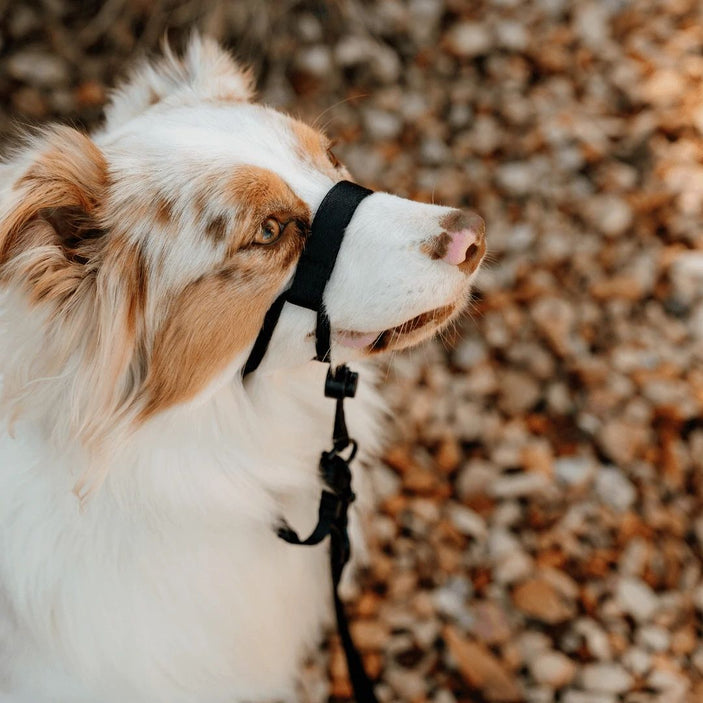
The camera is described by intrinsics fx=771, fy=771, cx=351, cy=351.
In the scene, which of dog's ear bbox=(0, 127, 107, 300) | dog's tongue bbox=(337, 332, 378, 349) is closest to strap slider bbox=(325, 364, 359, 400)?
dog's tongue bbox=(337, 332, 378, 349)

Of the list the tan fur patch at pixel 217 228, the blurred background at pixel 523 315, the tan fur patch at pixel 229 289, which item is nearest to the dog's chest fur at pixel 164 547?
the tan fur patch at pixel 229 289

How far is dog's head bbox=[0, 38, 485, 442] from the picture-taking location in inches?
59.9

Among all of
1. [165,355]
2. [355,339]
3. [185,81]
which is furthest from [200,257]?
[185,81]

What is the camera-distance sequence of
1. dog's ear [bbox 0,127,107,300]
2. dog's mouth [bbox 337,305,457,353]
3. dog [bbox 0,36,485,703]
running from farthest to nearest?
dog's mouth [bbox 337,305,457,353] < dog [bbox 0,36,485,703] < dog's ear [bbox 0,127,107,300]

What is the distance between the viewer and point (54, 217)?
146 cm

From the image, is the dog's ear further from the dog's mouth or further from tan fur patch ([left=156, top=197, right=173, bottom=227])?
the dog's mouth

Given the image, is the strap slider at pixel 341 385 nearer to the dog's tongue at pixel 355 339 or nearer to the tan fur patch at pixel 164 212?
the dog's tongue at pixel 355 339

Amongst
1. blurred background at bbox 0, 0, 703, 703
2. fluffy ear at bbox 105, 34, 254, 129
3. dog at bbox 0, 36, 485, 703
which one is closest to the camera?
dog at bbox 0, 36, 485, 703

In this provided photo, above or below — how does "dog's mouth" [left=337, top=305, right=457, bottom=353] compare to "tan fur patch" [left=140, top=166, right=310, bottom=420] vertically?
below

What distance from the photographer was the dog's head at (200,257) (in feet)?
4.99

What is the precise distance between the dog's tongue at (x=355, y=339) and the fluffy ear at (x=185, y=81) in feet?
2.28

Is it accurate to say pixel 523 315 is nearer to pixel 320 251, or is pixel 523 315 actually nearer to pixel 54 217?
pixel 320 251

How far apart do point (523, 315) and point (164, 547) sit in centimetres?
178

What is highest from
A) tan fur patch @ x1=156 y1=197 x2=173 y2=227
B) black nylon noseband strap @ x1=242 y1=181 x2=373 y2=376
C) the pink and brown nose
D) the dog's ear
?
the dog's ear
